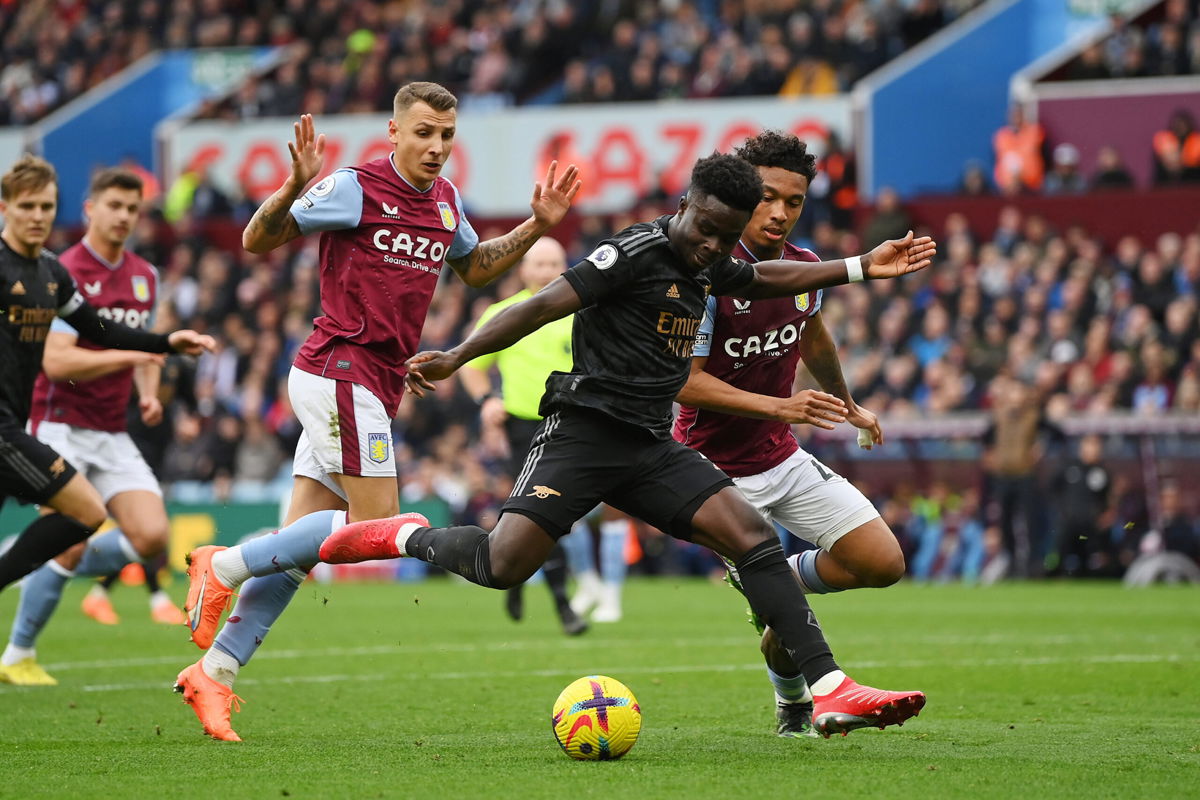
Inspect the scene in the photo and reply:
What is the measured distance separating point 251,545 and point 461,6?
23.6 m

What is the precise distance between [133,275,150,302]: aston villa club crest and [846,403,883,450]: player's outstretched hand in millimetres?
4476

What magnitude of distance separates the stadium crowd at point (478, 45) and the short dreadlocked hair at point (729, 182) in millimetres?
17864

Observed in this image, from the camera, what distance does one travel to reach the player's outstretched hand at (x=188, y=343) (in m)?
8.12

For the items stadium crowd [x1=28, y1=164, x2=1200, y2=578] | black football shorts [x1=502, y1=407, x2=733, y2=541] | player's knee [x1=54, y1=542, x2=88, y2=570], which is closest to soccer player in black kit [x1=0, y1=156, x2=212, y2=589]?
player's knee [x1=54, y1=542, x2=88, y2=570]

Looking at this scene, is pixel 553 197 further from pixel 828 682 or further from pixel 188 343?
pixel 828 682

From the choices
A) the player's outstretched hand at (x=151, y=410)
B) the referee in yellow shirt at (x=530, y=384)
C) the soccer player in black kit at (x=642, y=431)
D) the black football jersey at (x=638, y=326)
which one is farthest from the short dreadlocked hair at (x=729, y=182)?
the referee in yellow shirt at (x=530, y=384)

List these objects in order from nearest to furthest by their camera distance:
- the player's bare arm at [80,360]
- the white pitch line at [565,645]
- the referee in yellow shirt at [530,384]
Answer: the player's bare arm at [80,360]
the white pitch line at [565,645]
the referee in yellow shirt at [530,384]

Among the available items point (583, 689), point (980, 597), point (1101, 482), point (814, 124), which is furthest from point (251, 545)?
point (814, 124)

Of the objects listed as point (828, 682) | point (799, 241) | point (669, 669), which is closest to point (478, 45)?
point (799, 241)

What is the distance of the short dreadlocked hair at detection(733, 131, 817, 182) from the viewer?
6.90 m

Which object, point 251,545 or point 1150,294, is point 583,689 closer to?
point 251,545

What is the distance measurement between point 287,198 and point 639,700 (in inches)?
117

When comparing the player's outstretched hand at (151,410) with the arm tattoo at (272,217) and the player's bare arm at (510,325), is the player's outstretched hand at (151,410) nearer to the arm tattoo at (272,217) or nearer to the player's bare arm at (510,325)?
the arm tattoo at (272,217)

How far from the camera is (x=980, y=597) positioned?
15734 mm
